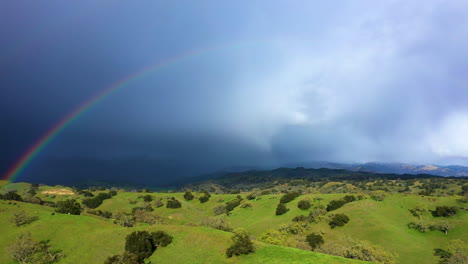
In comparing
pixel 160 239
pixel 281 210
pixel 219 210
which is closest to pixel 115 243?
pixel 160 239

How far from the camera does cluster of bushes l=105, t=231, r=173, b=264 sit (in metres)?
35.9

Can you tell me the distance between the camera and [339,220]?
235 feet

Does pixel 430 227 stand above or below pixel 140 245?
below

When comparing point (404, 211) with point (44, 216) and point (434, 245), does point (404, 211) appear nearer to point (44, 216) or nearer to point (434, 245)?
point (434, 245)

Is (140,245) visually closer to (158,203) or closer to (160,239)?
(160,239)

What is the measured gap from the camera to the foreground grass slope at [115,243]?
3456 cm

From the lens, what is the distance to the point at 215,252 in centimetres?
3738

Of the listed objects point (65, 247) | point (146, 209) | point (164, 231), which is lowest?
point (146, 209)

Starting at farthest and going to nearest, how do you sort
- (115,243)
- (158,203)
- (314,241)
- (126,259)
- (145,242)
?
(158,203) → (314,241) → (115,243) → (145,242) → (126,259)

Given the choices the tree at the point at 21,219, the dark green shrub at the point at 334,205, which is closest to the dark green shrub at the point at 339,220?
the dark green shrub at the point at 334,205

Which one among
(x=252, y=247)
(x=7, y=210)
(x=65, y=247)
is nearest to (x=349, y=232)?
(x=252, y=247)

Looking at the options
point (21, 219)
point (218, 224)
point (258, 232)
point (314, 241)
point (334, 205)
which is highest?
point (21, 219)

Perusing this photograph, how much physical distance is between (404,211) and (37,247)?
9471 cm

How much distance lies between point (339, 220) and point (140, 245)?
5715 cm
